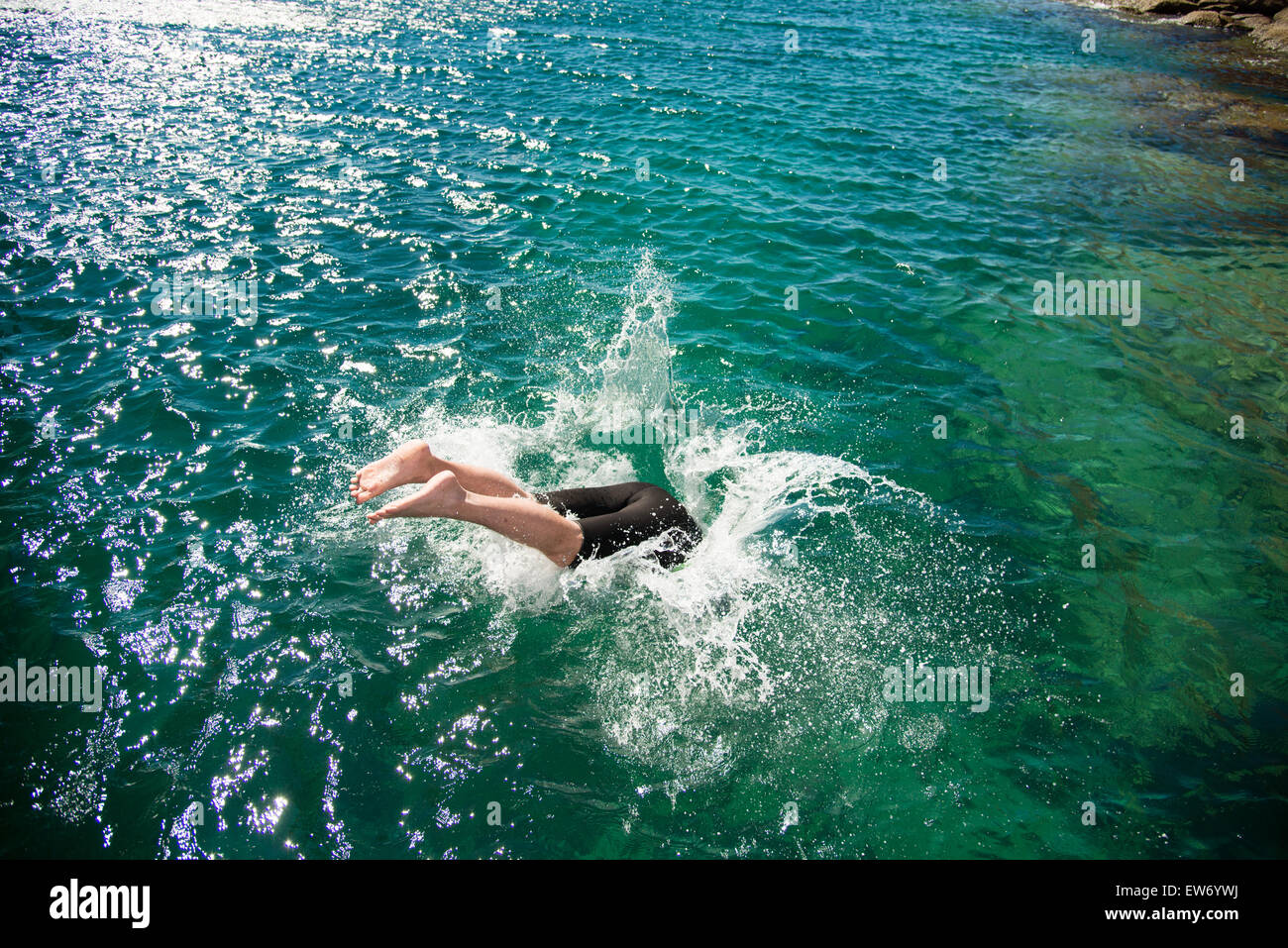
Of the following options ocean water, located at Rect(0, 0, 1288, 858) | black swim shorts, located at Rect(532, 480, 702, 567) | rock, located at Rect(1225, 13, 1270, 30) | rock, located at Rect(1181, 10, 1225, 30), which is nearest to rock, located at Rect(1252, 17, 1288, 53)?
rock, located at Rect(1225, 13, 1270, 30)

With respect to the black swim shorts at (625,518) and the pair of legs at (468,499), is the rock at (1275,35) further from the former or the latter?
the pair of legs at (468,499)

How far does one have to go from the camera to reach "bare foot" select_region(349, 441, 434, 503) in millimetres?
5254

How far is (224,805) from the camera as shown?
462 cm

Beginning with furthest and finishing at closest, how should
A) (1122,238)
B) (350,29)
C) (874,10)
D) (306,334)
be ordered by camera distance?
(874,10), (350,29), (1122,238), (306,334)

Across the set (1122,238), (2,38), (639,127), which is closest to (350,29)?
(2,38)

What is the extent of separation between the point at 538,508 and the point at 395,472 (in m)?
1.18

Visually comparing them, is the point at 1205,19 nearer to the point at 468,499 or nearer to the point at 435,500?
the point at 468,499

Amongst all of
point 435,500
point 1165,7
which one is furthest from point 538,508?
point 1165,7

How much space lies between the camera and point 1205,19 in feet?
89.9

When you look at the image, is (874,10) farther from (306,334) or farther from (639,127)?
(306,334)

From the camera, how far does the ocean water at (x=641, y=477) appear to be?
4.90 metres

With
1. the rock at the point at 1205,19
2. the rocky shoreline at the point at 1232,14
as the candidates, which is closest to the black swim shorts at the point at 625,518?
the rocky shoreline at the point at 1232,14

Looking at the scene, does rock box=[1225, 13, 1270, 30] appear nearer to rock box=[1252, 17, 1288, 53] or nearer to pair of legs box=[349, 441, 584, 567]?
rock box=[1252, 17, 1288, 53]

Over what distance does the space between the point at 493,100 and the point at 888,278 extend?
12534 mm
